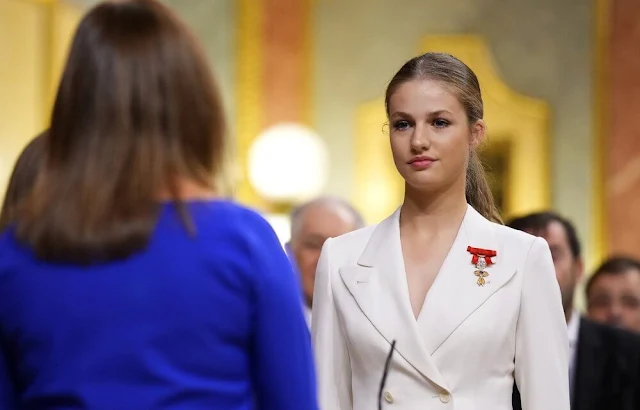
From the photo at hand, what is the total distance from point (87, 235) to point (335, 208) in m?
2.74

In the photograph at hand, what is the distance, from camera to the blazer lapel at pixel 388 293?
7.24ft

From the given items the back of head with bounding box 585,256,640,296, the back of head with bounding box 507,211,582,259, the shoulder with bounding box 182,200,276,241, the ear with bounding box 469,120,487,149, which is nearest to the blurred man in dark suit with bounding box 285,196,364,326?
the back of head with bounding box 507,211,582,259

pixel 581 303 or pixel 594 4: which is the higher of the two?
pixel 594 4

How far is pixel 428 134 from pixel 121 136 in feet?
2.69

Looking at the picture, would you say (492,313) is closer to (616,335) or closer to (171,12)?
(171,12)

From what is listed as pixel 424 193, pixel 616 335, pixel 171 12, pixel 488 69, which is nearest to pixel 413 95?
pixel 424 193

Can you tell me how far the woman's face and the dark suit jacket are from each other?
5.10ft

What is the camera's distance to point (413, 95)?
231cm

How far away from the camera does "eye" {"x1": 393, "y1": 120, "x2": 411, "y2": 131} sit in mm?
2314

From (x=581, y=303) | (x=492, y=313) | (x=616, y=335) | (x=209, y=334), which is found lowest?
(x=581, y=303)

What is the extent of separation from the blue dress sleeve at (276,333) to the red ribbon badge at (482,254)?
715 mm

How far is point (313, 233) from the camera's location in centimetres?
419

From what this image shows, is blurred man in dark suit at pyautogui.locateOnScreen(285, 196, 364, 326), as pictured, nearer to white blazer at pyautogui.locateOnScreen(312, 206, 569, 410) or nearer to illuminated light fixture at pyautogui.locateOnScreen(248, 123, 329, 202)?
white blazer at pyautogui.locateOnScreen(312, 206, 569, 410)

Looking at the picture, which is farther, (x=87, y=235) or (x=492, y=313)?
(x=492, y=313)
